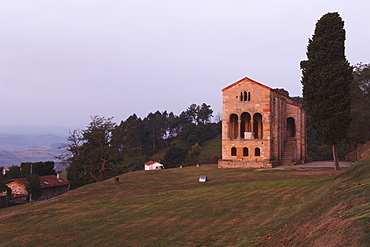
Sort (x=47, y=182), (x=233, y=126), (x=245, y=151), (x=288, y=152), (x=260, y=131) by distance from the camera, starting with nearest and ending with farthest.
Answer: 1. (x=245, y=151)
2. (x=288, y=152)
3. (x=260, y=131)
4. (x=233, y=126)
5. (x=47, y=182)

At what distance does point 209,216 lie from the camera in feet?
69.6

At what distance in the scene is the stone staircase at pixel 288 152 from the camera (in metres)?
50.7

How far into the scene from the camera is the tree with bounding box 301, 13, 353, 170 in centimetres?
3350

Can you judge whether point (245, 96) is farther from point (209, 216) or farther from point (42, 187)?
point (42, 187)

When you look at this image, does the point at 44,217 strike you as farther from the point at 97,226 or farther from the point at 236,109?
the point at 236,109

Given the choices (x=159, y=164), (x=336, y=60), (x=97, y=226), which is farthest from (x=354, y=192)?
(x=159, y=164)

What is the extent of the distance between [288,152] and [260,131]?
19.4 feet

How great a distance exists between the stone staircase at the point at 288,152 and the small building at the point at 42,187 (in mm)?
46187

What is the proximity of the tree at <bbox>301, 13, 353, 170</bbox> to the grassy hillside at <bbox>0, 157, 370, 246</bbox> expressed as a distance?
6.38m

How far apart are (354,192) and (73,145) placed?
56.6 m

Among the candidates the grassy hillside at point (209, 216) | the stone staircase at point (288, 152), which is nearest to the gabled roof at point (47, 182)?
the grassy hillside at point (209, 216)

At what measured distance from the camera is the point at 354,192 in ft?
52.2

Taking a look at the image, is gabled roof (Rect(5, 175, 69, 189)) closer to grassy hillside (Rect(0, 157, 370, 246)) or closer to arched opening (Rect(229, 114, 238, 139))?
grassy hillside (Rect(0, 157, 370, 246))

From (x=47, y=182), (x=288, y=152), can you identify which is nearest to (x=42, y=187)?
(x=47, y=182)
